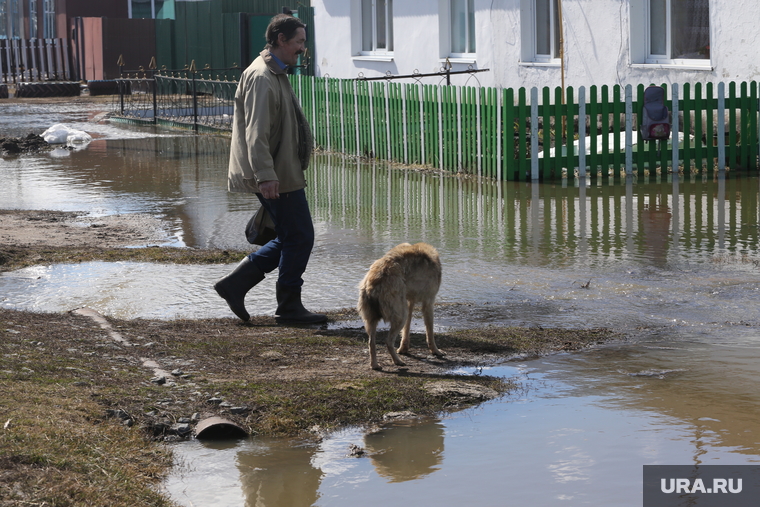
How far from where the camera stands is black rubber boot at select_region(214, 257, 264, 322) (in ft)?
21.3

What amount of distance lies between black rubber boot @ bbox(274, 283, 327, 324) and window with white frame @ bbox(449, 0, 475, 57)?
13670mm

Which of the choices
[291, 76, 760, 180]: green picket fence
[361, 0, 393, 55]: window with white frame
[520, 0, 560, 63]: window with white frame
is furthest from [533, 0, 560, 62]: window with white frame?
[361, 0, 393, 55]: window with white frame

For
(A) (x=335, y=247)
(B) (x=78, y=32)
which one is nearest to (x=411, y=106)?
(A) (x=335, y=247)

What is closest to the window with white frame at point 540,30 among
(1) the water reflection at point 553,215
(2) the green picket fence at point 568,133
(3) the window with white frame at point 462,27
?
(3) the window with white frame at point 462,27

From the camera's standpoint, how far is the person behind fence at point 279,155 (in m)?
6.33

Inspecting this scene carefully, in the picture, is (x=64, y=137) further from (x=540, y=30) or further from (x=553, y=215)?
(x=553, y=215)

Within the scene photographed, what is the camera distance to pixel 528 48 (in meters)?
17.9

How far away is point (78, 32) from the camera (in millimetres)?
37344

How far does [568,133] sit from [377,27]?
10.1 m

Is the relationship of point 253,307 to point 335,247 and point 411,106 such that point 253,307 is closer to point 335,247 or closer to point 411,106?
point 335,247

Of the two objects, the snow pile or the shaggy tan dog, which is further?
the snow pile

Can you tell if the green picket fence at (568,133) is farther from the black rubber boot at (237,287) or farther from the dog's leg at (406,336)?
the dog's leg at (406,336)

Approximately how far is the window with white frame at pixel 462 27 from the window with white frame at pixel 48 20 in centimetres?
2888

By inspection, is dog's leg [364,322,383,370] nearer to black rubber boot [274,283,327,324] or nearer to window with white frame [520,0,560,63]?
black rubber boot [274,283,327,324]
